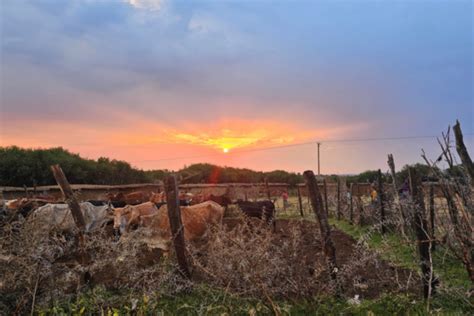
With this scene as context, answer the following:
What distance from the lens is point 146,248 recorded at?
7.01m

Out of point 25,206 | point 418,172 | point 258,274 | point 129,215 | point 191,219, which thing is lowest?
point 258,274

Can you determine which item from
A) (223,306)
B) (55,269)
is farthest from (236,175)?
(223,306)

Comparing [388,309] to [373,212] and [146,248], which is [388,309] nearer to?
[146,248]

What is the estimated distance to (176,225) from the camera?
17.1 ft

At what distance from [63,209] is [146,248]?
2749mm

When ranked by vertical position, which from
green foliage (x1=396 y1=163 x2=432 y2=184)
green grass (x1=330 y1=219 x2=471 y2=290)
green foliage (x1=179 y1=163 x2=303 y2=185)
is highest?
green foliage (x1=179 y1=163 x2=303 y2=185)

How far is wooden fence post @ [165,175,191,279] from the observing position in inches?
204

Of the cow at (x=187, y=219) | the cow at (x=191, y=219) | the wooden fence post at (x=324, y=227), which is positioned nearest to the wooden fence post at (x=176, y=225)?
the wooden fence post at (x=324, y=227)

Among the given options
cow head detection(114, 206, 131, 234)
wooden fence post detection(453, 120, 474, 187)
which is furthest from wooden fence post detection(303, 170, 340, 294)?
cow head detection(114, 206, 131, 234)

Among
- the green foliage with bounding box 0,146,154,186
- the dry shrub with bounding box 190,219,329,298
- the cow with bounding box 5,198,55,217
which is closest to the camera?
the dry shrub with bounding box 190,219,329,298

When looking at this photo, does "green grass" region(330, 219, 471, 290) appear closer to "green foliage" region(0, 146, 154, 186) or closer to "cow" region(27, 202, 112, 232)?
"cow" region(27, 202, 112, 232)

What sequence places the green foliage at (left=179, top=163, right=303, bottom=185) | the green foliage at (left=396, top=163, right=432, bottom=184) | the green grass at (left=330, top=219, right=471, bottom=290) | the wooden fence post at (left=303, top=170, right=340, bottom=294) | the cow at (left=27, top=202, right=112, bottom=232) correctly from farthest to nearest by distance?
the green foliage at (left=179, top=163, right=303, bottom=185) < the cow at (left=27, top=202, right=112, bottom=232) < the green grass at (left=330, top=219, right=471, bottom=290) < the green foliage at (left=396, top=163, right=432, bottom=184) < the wooden fence post at (left=303, top=170, right=340, bottom=294)

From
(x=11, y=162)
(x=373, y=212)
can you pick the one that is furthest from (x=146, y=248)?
(x=11, y=162)

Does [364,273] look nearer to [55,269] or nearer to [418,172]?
[418,172]
